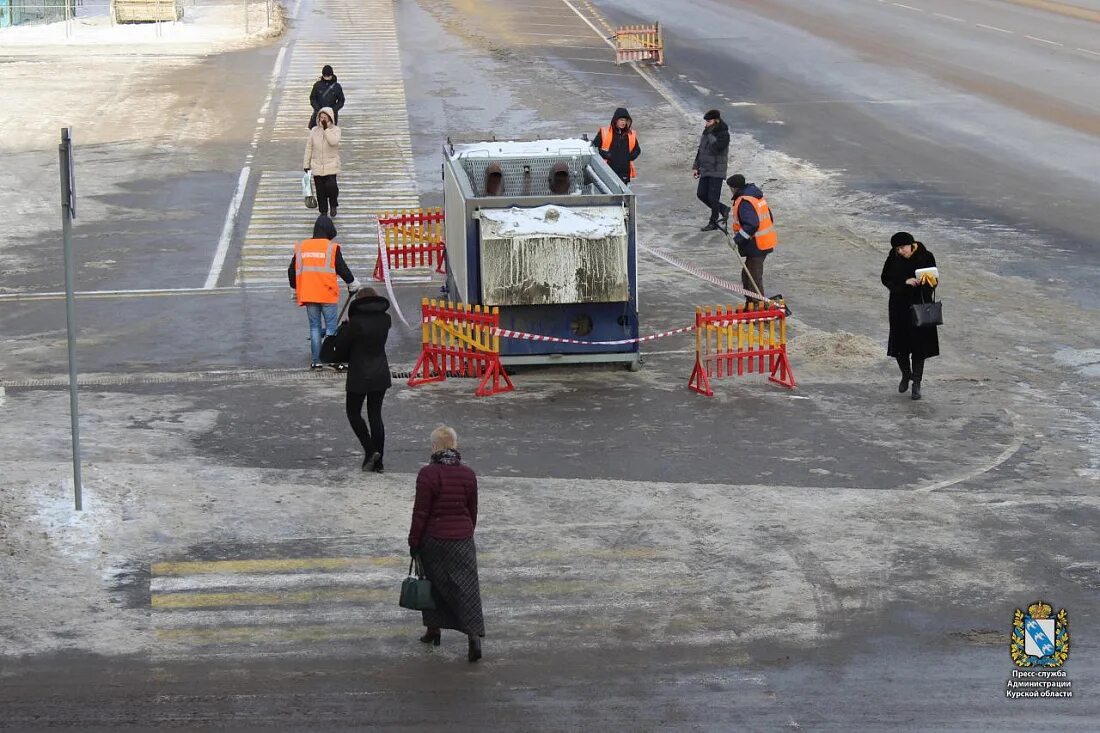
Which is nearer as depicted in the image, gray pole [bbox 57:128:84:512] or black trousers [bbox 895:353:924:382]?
gray pole [bbox 57:128:84:512]

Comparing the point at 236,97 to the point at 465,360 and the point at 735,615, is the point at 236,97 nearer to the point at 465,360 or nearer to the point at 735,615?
the point at 465,360

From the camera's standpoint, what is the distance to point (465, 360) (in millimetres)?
16656

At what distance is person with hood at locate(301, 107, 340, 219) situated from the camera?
23156mm

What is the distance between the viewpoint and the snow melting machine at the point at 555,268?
1627 centimetres

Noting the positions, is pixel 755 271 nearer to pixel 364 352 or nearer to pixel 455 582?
pixel 364 352

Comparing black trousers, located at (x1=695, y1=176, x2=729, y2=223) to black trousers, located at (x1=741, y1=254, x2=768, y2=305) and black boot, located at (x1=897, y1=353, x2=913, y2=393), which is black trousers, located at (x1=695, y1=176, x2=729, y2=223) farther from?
black boot, located at (x1=897, y1=353, x2=913, y2=393)

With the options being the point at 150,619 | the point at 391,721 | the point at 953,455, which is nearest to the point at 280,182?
the point at 953,455

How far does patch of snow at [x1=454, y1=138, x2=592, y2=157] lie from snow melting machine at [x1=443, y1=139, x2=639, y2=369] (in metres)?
2.00

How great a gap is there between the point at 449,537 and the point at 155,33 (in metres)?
38.2

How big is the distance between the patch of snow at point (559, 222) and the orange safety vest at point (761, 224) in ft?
9.16

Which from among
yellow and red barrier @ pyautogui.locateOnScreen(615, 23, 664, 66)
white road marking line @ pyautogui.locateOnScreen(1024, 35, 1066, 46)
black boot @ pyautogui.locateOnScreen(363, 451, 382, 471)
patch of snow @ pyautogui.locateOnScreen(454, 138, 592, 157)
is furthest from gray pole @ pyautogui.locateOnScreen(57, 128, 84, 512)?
white road marking line @ pyautogui.locateOnScreen(1024, 35, 1066, 46)

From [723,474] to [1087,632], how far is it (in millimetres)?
4000

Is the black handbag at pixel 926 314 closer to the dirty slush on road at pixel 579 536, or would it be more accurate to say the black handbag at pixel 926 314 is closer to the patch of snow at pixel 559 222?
the dirty slush on road at pixel 579 536

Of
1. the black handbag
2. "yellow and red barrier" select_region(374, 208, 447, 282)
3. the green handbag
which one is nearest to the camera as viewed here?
the green handbag
